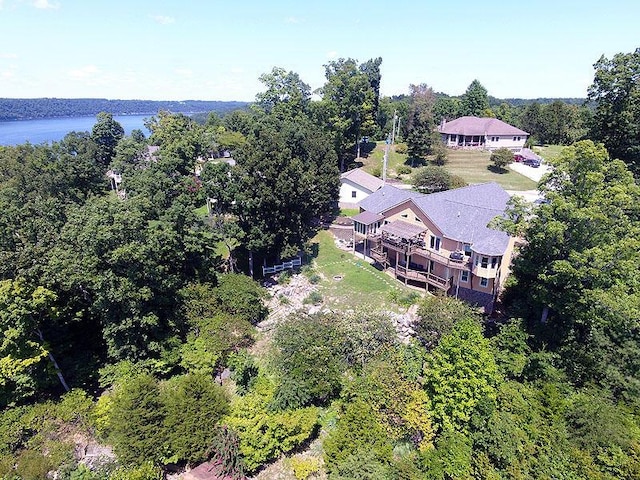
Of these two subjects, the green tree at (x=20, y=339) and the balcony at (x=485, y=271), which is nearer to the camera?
the green tree at (x=20, y=339)

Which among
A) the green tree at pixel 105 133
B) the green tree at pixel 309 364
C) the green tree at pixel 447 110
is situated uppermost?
the green tree at pixel 447 110

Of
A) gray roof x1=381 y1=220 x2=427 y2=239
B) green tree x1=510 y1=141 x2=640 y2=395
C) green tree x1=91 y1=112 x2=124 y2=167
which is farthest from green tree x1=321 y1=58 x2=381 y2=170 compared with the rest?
green tree x1=91 y1=112 x2=124 y2=167

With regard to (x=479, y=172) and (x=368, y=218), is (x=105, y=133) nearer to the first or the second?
(x=368, y=218)

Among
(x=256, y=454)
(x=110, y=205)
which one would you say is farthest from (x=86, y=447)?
(x=110, y=205)

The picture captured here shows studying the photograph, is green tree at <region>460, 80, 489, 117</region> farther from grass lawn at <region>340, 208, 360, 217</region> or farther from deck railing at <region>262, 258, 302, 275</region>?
deck railing at <region>262, 258, 302, 275</region>

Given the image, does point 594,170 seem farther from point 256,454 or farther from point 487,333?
point 256,454

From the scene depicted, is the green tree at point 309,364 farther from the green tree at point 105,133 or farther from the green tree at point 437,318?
the green tree at point 105,133

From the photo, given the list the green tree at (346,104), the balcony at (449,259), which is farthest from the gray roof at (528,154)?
the balcony at (449,259)

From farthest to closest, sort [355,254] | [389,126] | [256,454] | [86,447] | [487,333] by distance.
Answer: [389,126] → [355,254] → [487,333] → [86,447] → [256,454]
